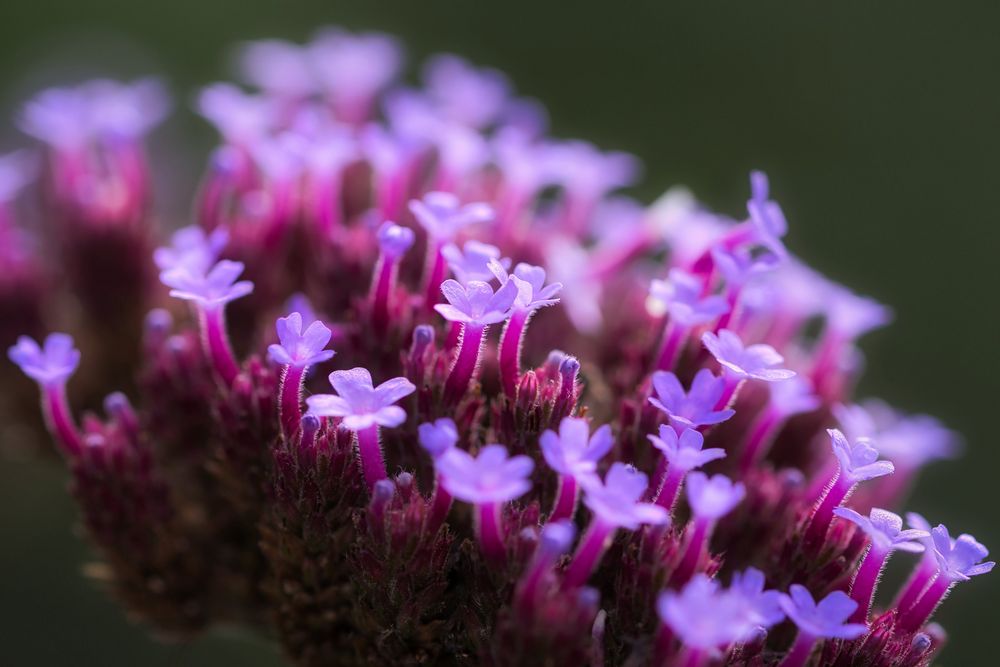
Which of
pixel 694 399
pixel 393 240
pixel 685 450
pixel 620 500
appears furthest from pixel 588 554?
pixel 393 240

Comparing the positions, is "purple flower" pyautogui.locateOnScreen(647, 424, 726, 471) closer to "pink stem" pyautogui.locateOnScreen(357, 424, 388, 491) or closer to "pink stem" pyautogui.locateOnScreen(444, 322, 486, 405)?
"pink stem" pyautogui.locateOnScreen(444, 322, 486, 405)

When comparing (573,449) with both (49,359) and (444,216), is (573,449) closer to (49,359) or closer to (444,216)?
(444,216)

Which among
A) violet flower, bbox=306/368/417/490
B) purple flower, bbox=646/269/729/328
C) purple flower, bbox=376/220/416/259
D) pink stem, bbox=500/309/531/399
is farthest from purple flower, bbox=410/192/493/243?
violet flower, bbox=306/368/417/490

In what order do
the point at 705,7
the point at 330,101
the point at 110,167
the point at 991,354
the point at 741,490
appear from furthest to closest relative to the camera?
the point at 705,7
the point at 991,354
the point at 330,101
the point at 110,167
the point at 741,490

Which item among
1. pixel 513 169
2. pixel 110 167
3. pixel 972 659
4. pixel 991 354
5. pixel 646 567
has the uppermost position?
pixel 513 169

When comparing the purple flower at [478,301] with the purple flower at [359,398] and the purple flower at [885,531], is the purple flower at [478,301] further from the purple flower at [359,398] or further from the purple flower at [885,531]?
the purple flower at [885,531]

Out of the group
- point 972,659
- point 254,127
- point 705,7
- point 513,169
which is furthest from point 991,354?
point 254,127

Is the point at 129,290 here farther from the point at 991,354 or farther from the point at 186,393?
the point at 991,354
